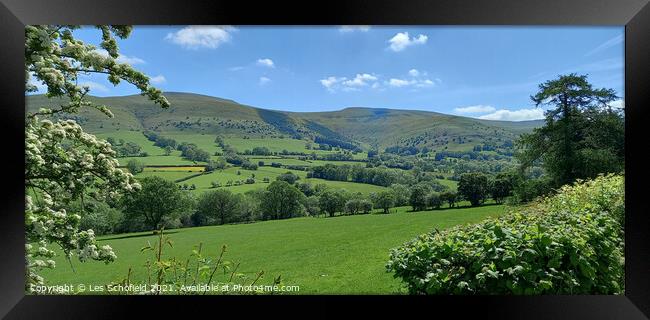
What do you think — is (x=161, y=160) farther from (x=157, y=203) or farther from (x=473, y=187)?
(x=473, y=187)

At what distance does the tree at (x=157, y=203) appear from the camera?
7660mm

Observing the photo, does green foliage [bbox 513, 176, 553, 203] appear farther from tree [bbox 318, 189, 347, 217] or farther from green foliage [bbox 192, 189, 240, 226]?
green foliage [bbox 192, 189, 240, 226]

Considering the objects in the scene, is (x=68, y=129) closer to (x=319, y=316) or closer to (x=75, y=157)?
(x=75, y=157)

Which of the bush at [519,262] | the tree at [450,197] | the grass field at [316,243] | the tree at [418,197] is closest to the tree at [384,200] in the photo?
the grass field at [316,243]

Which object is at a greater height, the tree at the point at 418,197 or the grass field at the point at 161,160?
the grass field at the point at 161,160

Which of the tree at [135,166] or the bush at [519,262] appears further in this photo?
the tree at [135,166]

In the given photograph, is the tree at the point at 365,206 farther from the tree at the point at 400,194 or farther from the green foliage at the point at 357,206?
the tree at the point at 400,194

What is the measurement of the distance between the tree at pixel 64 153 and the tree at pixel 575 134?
7273mm

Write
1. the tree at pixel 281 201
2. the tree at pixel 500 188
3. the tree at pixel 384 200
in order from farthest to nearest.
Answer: the tree at pixel 281 201, the tree at pixel 384 200, the tree at pixel 500 188

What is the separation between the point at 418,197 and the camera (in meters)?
9.60

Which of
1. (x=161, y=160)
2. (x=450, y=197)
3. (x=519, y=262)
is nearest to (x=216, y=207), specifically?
(x=161, y=160)
